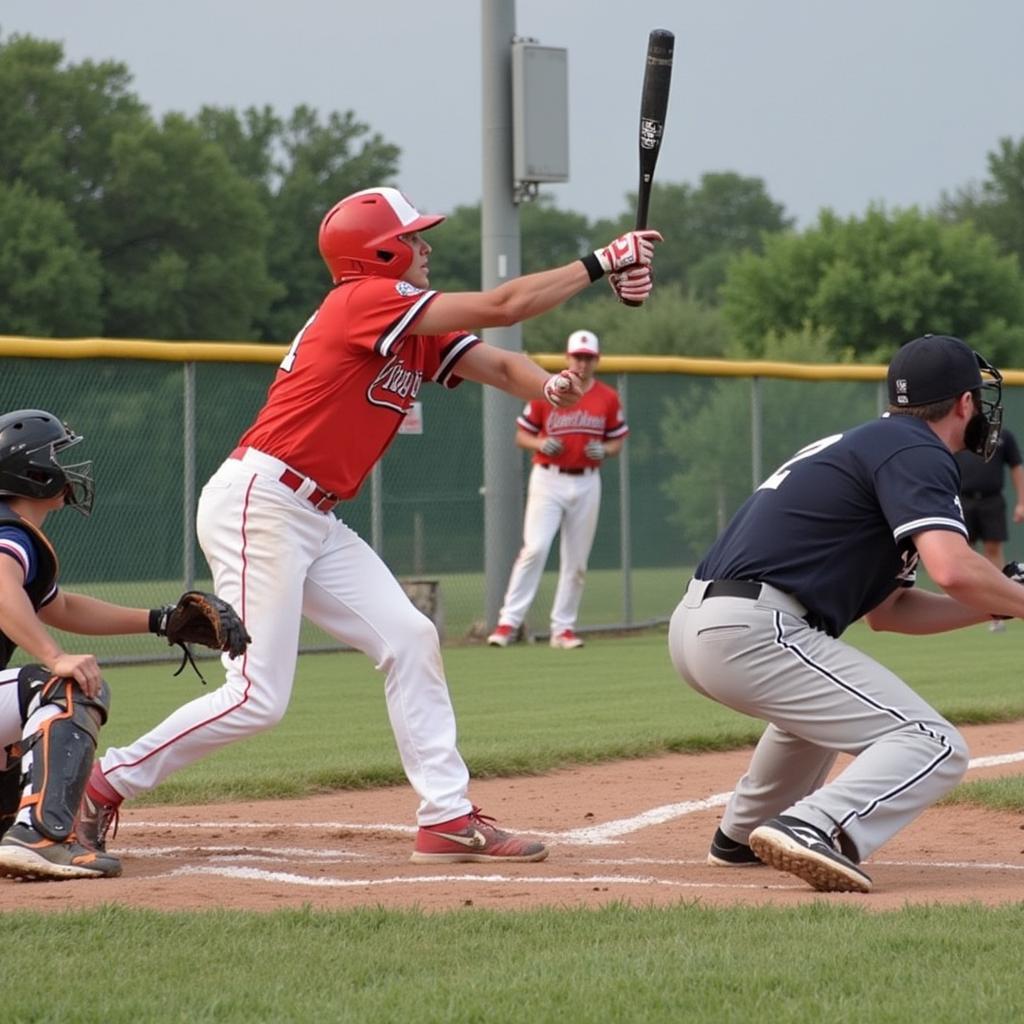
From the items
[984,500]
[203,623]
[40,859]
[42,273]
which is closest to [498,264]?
[984,500]

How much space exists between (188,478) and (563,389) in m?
8.32

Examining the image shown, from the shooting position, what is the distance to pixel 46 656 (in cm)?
536

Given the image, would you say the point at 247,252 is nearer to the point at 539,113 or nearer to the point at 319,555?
the point at 539,113

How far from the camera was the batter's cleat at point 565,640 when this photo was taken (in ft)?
49.3

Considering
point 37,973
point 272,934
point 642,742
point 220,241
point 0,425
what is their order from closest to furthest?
point 37,973, point 272,934, point 0,425, point 642,742, point 220,241

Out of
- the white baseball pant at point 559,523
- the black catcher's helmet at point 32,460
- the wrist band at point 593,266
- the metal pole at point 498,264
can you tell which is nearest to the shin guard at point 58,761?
the black catcher's helmet at point 32,460

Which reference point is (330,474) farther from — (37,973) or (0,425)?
(37,973)

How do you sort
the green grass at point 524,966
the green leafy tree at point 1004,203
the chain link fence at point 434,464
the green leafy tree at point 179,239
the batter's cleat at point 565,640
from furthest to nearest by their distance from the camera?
the green leafy tree at point 1004,203 < the green leafy tree at point 179,239 < the batter's cleat at point 565,640 < the chain link fence at point 434,464 < the green grass at point 524,966

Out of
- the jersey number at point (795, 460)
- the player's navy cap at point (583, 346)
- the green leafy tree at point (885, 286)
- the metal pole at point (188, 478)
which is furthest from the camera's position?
the green leafy tree at point (885, 286)

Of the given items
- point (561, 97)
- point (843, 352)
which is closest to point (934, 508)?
point (561, 97)

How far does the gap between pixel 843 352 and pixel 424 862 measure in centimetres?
4661

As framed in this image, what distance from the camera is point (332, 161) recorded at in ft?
253

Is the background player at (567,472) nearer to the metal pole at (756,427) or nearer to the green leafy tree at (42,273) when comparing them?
the metal pole at (756,427)

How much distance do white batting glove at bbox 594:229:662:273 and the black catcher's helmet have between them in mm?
1740
